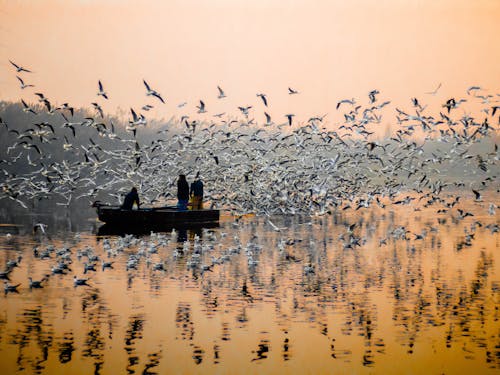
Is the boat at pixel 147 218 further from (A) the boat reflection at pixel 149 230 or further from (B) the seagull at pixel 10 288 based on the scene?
(B) the seagull at pixel 10 288

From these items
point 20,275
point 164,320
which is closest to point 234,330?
point 164,320

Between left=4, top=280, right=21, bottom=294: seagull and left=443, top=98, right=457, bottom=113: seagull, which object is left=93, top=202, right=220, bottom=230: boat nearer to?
left=443, top=98, right=457, bottom=113: seagull

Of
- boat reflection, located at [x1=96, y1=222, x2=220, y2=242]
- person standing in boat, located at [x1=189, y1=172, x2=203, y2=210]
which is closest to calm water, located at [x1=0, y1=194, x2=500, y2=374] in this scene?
boat reflection, located at [x1=96, y1=222, x2=220, y2=242]

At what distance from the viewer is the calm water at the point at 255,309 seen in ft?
50.7

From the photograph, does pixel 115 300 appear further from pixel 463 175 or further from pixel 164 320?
pixel 463 175

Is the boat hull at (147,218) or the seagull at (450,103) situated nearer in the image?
the seagull at (450,103)

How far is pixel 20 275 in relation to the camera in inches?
985

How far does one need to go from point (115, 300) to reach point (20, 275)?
214 inches

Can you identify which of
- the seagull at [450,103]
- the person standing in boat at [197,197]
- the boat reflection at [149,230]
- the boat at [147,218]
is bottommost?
the boat reflection at [149,230]

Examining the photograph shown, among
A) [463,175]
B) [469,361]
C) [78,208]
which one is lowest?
[469,361]

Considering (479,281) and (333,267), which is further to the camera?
(333,267)

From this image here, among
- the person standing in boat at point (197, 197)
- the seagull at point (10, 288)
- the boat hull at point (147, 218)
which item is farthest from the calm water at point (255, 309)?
the person standing in boat at point (197, 197)

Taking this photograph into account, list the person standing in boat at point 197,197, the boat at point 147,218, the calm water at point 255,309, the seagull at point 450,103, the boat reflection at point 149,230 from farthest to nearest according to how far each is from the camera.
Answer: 1. the person standing in boat at point 197,197
2. the boat at point 147,218
3. the boat reflection at point 149,230
4. the seagull at point 450,103
5. the calm water at point 255,309

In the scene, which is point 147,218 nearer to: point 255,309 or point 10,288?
point 10,288
